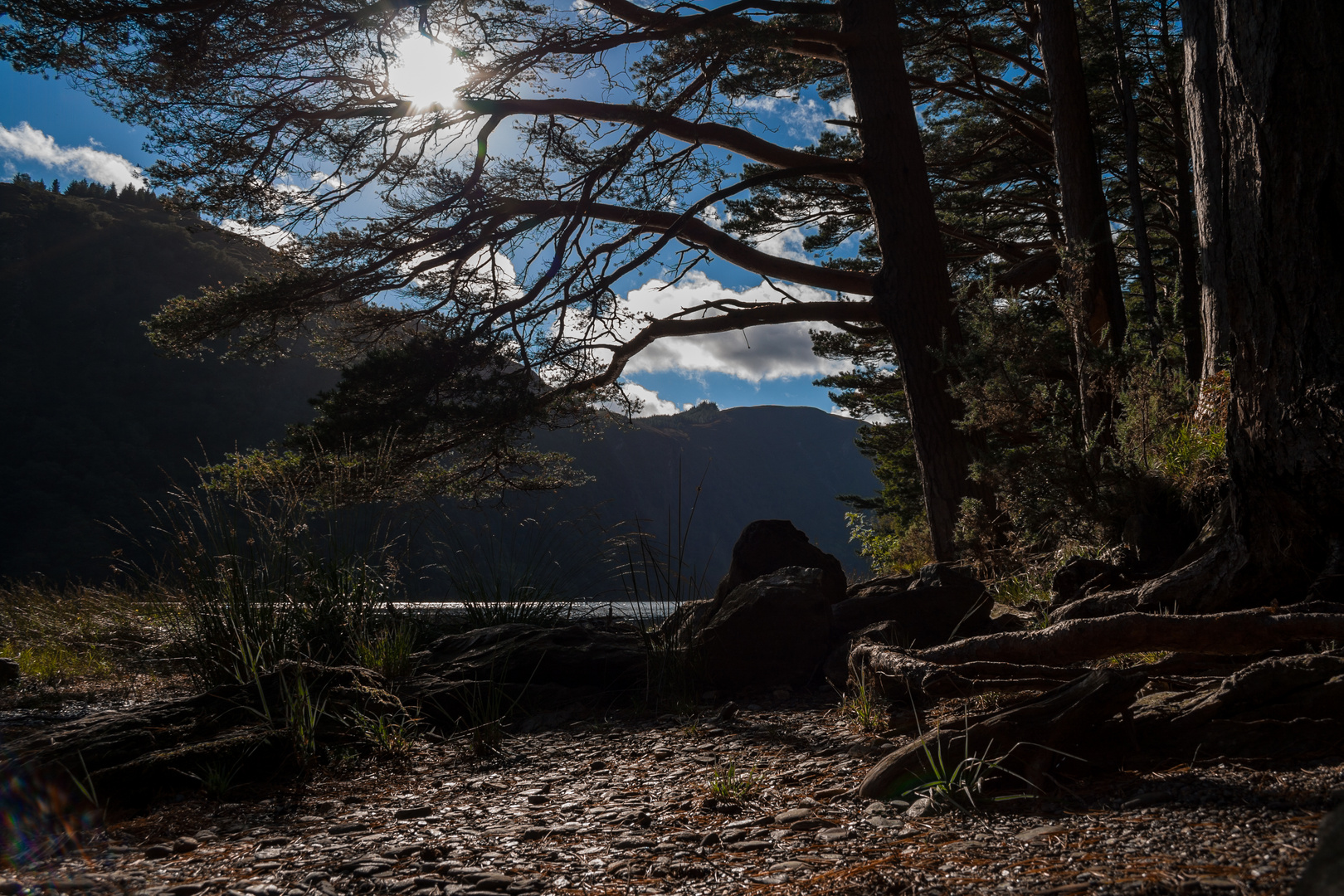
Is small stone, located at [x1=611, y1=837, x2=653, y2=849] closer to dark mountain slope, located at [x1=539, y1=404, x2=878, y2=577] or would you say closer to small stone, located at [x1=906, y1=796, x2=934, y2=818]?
small stone, located at [x1=906, y1=796, x2=934, y2=818]

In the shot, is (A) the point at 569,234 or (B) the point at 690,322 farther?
(B) the point at 690,322

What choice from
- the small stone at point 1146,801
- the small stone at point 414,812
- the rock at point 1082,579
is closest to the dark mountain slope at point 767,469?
the rock at point 1082,579

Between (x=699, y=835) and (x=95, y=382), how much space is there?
53.4 meters

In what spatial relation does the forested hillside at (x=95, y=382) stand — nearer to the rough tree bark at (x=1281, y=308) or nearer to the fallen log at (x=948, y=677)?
the fallen log at (x=948, y=677)

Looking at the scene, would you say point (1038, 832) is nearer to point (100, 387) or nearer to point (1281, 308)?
point (1281, 308)

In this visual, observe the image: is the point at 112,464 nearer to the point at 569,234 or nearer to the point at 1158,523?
the point at 569,234

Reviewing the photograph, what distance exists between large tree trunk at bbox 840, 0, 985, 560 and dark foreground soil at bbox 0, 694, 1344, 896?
405 centimetres

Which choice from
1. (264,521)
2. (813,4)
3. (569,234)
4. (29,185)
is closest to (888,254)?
(813,4)

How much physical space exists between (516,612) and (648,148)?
465 cm

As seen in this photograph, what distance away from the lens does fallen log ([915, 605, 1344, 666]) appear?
207 cm

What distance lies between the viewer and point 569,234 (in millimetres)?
6914

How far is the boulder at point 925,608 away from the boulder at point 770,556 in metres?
0.68

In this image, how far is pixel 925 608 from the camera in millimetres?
3973

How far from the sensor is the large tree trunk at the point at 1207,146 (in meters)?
3.00
